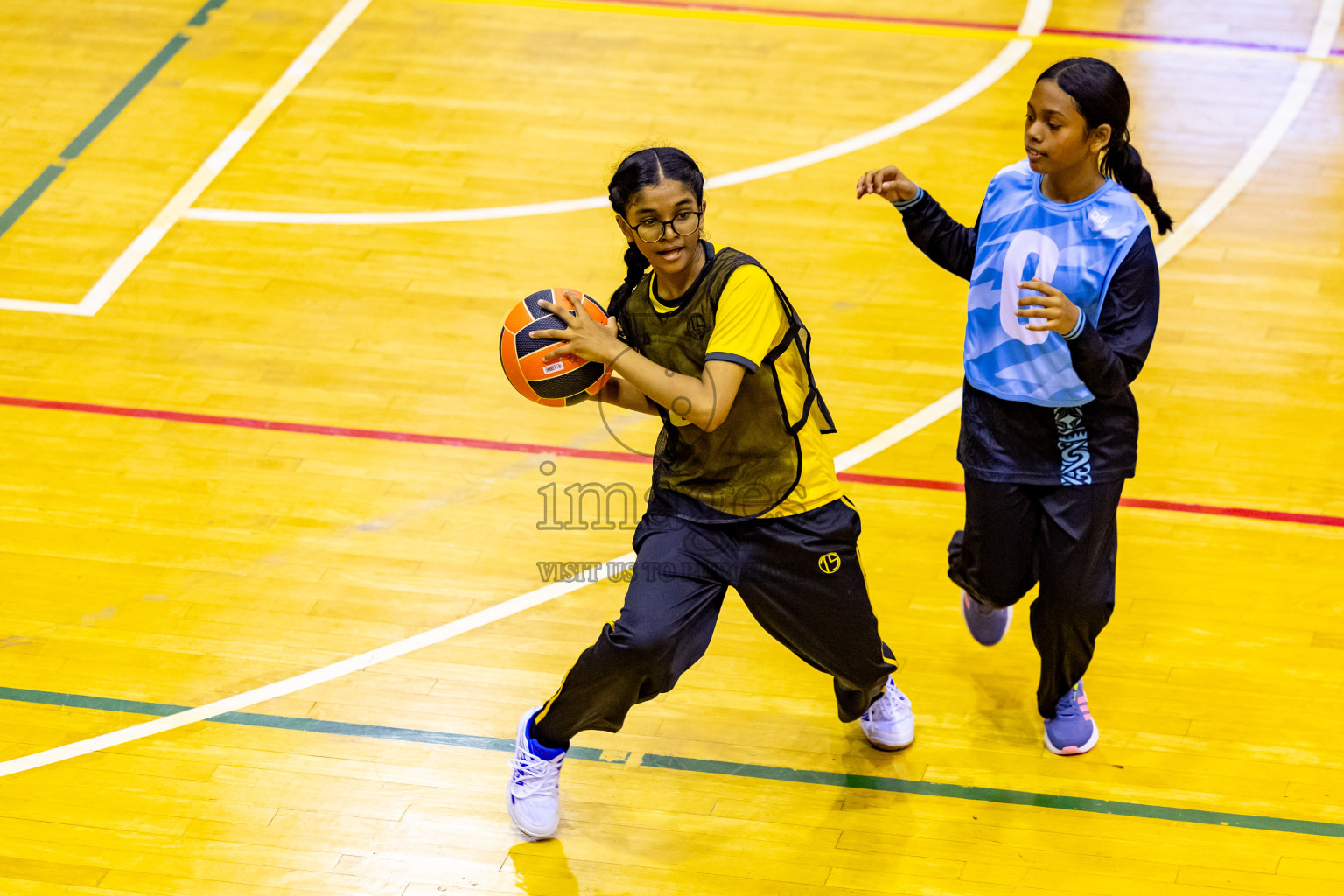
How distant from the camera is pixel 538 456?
5355 millimetres

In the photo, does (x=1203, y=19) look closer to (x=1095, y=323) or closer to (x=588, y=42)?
(x=588, y=42)

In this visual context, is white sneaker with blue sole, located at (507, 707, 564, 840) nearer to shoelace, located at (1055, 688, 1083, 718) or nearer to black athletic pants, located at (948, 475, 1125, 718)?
black athletic pants, located at (948, 475, 1125, 718)

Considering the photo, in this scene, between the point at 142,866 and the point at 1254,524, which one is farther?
the point at 1254,524

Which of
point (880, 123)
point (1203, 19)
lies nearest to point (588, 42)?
point (880, 123)

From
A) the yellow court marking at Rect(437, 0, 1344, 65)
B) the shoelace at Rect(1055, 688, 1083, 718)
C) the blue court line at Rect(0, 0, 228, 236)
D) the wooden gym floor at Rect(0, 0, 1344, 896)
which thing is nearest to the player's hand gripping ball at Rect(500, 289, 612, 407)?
the wooden gym floor at Rect(0, 0, 1344, 896)

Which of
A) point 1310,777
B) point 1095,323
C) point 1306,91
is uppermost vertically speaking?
point 1095,323

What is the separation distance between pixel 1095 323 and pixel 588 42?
5.26 m

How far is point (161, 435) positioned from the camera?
5.44 meters

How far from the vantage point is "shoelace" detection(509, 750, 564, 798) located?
3846 millimetres

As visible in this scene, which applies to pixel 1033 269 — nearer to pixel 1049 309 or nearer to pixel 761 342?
pixel 1049 309

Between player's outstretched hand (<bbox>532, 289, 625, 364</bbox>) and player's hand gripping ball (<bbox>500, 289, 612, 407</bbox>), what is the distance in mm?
150

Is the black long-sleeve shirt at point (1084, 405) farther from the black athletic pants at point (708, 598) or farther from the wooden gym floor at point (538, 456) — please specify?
the wooden gym floor at point (538, 456)

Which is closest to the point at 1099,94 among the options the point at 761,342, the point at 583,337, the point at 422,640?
the point at 761,342

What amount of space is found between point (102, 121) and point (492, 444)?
3.48 meters
